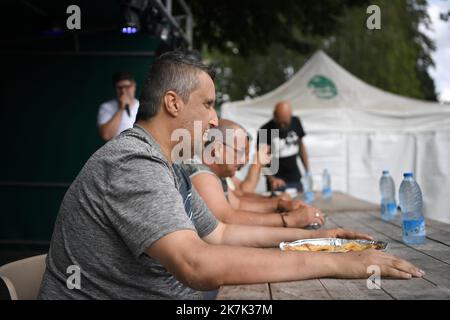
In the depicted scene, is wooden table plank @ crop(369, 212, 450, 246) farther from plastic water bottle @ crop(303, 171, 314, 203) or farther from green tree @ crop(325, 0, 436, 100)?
green tree @ crop(325, 0, 436, 100)

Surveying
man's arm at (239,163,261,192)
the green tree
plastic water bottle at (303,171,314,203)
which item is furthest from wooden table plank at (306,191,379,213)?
the green tree

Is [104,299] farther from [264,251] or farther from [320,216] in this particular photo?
[320,216]

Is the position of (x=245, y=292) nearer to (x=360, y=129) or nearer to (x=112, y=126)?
(x=112, y=126)

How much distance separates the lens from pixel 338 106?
8.05 meters

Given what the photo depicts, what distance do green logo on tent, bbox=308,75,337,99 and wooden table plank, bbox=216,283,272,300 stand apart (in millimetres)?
7135

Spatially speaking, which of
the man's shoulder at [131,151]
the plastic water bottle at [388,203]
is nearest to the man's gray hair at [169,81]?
the man's shoulder at [131,151]

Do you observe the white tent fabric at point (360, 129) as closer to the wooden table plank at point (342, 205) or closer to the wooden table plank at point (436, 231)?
the wooden table plank at point (342, 205)

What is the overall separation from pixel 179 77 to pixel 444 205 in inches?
291

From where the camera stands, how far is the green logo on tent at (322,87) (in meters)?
8.17

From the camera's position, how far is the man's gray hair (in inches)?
60.2

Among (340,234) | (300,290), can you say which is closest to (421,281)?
(300,290)

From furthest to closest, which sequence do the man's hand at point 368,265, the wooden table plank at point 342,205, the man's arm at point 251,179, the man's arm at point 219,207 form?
Answer: the man's arm at point 251,179 → the wooden table plank at point 342,205 → the man's arm at point 219,207 → the man's hand at point 368,265

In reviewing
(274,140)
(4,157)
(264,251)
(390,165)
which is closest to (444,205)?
(390,165)

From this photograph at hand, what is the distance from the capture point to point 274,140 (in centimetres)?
631
